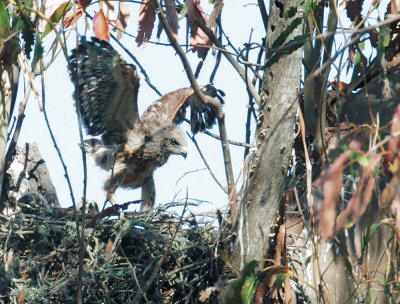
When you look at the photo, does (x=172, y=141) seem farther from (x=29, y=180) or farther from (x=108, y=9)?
(x=108, y=9)

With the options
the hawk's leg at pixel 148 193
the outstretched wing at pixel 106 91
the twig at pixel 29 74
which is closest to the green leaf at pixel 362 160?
the twig at pixel 29 74

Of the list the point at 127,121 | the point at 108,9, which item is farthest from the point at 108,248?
the point at 127,121

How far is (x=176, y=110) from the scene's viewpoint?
635 cm

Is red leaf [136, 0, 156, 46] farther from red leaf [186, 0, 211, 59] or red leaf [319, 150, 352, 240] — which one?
red leaf [319, 150, 352, 240]

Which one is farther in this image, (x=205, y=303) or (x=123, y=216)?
(x=123, y=216)

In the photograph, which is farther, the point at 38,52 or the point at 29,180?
the point at 29,180

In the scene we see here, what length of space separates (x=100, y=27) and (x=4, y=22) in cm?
54

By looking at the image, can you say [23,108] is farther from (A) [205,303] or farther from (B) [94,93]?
(A) [205,303]

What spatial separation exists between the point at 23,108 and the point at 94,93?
118cm

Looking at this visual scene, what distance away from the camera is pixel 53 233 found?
Result: 432 centimetres

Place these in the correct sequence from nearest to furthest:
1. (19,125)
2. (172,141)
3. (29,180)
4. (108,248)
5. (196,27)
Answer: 1. (196,27)
2. (108,248)
3. (19,125)
4. (29,180)
5. (172,141)

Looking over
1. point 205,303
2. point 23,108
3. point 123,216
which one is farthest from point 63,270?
point 23,108

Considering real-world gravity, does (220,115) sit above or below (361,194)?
above

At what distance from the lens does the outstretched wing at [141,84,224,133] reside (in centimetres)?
637
